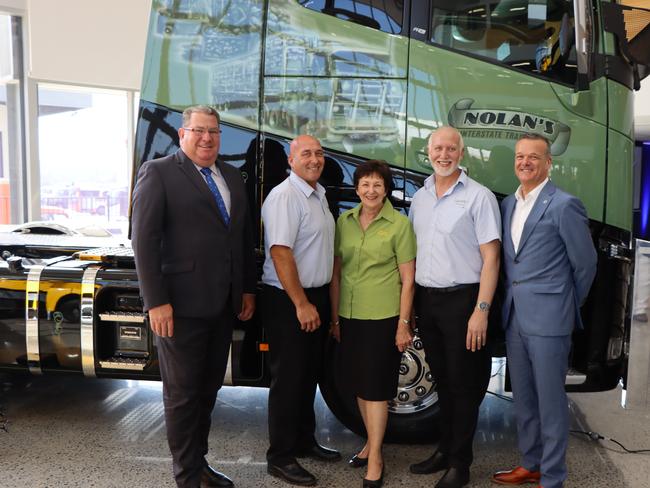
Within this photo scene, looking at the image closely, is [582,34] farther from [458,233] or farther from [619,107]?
[458,233]

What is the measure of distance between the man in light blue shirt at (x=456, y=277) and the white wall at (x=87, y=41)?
608cm

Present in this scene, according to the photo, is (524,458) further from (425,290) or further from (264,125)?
(264,125)

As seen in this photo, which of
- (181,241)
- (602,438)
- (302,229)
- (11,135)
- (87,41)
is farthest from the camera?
(11,135)

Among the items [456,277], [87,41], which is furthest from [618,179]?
[87,41]

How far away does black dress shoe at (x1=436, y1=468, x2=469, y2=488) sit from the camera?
2570mm

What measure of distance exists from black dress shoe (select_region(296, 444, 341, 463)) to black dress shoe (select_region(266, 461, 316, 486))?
0.19m

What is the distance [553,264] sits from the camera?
2361mm

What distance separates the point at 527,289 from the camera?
Result: 2398 mm

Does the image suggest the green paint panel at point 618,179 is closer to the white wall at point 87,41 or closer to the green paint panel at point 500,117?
the green paint panel at point 500,117

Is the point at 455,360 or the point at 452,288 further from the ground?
the point at 452,288

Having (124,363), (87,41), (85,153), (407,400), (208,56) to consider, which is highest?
(87,41)

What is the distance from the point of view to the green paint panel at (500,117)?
2697 mm

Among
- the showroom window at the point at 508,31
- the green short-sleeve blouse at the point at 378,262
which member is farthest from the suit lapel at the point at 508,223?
the showroom window at the point at 508,31

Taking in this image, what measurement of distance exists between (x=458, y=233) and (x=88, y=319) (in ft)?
5.91
